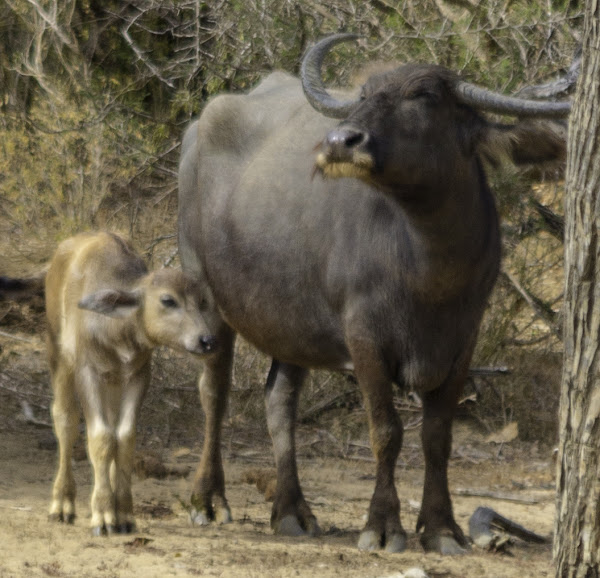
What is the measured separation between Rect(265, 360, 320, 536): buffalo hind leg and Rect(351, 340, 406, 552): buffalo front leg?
763mm

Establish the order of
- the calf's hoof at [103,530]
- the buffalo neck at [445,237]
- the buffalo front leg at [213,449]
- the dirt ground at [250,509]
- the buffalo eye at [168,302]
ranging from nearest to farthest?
the dirt ground at [250,509] → the buffalo neck at [445,237] → the calf's hoof at [103,530] → the buffalo eye at [168,302] → the buffalo front leg at [213,449]

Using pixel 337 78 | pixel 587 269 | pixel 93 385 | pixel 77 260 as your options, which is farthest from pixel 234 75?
pixel 587 269

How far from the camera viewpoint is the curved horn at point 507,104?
202 inches

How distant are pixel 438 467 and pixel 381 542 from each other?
493 millimetres

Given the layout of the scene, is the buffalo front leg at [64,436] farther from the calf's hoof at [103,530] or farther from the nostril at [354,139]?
the nostril at [354,139]

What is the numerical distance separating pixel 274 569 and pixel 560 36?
4843mm

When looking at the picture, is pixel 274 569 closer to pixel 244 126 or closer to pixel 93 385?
pixel 93 385

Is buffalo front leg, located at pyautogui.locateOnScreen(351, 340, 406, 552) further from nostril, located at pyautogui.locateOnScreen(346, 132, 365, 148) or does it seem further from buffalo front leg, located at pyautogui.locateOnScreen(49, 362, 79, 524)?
buffalo front leg, located at pyautogui.locateOnScreen(49, 362, 79, 524)

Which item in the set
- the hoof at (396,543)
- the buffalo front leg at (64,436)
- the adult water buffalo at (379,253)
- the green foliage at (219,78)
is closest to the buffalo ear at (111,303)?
the buffalo front leg at (64,436)

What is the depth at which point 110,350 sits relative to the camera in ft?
20.2

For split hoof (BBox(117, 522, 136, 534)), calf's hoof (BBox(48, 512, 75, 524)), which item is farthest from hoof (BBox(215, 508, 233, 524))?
calf's hoof (BBox(48, 512, 75, 524))

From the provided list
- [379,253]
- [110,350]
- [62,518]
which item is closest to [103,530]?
[62,518]

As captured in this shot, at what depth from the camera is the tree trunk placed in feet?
12.5

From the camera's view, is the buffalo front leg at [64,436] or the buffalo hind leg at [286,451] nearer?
the buffalo front leg at [64,436]
